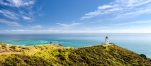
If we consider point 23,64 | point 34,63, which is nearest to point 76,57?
point 34,63

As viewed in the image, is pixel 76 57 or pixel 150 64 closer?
pixel 76 57

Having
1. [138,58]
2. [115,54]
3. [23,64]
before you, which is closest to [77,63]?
[23,64]

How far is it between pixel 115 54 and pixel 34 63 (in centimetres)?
2007

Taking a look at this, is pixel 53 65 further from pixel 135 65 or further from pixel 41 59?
pixel 135 65

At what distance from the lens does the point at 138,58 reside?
31.7 m

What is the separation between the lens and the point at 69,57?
2494 cm

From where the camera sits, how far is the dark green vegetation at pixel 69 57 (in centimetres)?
1874

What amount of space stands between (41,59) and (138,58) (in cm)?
2388

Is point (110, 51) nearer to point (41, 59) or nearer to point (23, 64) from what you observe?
point (41, 59)

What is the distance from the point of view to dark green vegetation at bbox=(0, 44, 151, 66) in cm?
1874

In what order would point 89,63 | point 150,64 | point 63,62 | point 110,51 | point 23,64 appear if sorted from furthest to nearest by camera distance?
point 110,51 < point 150,64 < point 89,63 < point 63,62 < point 23,64

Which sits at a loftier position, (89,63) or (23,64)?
(23,64)

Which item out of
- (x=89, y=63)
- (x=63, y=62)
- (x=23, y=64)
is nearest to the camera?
(x=23, y=64)

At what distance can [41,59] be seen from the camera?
20375 millimetres
